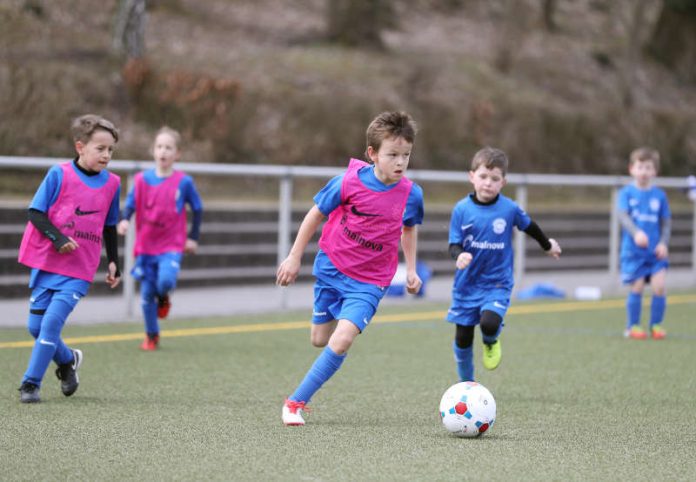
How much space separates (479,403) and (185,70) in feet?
45.6

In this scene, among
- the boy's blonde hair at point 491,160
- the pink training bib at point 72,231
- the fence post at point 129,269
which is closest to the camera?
the pink training bib at point 72,231

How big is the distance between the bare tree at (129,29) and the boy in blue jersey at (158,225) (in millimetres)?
9566

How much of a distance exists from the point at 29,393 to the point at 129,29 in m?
12.7

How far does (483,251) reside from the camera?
7.29 m

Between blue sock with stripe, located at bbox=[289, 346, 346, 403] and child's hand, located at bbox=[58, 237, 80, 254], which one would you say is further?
child's hand, located at bbox=[58, 237, 80, 254]

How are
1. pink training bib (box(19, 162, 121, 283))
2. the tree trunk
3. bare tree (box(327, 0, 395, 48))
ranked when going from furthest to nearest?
the tree trunk → bare tree (box(327, 0, 395, 48)) → pink training bib (box(19, 162, 121, 283))

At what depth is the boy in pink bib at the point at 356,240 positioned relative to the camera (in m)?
6.15

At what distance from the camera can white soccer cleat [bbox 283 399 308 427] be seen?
6.07 m

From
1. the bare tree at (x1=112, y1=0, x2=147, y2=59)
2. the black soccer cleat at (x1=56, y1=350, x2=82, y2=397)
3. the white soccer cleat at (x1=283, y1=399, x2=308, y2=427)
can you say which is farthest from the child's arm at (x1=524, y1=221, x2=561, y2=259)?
the bare tree at (x1=112, y1=0, x2=147, y2=59)

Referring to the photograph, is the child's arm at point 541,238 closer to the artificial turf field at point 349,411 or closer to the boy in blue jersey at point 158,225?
the artificial turf field at point 349,411

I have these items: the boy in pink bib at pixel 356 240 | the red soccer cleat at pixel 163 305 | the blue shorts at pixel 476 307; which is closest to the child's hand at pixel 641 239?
the blue shorts at pixel 476 307

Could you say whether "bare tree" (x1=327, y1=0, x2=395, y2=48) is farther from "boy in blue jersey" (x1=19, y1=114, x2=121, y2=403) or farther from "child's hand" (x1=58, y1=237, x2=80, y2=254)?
"child's hand" (x1=58, y1=237, x2=80, y2=254)

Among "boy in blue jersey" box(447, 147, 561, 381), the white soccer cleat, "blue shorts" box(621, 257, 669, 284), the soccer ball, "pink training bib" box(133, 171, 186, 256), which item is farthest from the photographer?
"blue shorts" box(621, 257, 669, 284)

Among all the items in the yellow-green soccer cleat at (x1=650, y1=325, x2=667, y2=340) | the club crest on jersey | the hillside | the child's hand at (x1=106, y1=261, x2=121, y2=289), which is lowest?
the yellow-green soccer cleat at (x1=650, y1=325, x2=667, y2=340)
